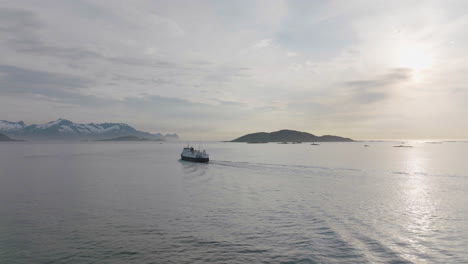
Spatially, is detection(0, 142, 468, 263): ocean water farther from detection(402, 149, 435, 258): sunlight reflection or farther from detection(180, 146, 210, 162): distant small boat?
detection(180, 146, 210, 162): distant small boat

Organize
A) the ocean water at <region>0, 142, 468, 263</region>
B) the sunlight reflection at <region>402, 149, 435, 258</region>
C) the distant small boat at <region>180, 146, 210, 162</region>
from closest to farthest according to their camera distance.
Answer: the ocean water at <region>0, 142, 468, 263</region>, the sunlight reflection at <region>402, 149, 435, 258</region>, the distant small boat at <region>180, 146, 210, 162</region>

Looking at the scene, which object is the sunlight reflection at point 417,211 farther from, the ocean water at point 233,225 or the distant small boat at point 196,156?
the distant small boat at point 196,156

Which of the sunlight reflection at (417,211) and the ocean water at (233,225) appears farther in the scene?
the sunlight reflection at (417,211)

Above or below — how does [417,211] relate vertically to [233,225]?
above

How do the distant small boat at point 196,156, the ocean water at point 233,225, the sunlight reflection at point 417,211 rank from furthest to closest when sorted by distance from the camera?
1. the distant small boat at point 196,156
2. the sunlight reflection at point 417,211
3. the ocean water at point 233,225

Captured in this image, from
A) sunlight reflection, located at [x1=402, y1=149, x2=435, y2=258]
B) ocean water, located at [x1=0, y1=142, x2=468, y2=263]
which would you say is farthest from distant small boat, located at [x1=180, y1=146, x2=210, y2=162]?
sunlight reflection, located at [x1=402, y1=149, x2=435, y2=258]

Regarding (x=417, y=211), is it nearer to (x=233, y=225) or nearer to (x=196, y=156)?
(x=233, y=225)

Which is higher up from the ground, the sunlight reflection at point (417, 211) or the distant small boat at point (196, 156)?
the distant small boat at point (196, 156)

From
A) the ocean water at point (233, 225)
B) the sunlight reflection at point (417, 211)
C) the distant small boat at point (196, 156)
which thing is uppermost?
the distant small boat at point (196, 156)

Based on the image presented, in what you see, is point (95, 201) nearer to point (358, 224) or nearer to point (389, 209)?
point (358, 224)

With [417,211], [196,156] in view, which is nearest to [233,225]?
[417,211]

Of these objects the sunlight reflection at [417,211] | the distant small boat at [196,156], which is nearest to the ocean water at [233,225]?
the sunlight reflection at [417,211]

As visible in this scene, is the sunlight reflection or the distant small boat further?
the distant small boat

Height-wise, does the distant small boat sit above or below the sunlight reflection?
above
